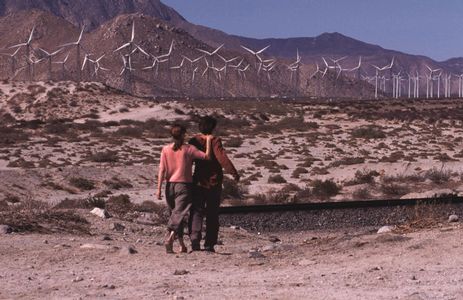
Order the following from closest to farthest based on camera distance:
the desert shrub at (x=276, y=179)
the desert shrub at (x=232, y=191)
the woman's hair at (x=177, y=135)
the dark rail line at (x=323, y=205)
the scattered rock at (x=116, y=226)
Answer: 1. the woman's hair at (x=177, y=135)
2. the scattered rock at (x=116, y=226)
3. the dark rail line at (x=323, y=205)
4. the desert shrub at (x=232, y=191)
5. the desert shrub at (x=276, y=179)

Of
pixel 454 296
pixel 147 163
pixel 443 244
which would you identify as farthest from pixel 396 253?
pixel 147 163

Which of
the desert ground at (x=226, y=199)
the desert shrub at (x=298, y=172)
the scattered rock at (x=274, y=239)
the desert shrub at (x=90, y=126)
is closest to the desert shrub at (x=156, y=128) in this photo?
the desert ground at (x=226, y=199)

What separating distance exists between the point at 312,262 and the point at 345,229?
10187 millimetres

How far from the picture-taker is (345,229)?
22031 mm

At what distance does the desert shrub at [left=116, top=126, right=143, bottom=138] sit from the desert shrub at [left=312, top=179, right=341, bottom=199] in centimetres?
2879

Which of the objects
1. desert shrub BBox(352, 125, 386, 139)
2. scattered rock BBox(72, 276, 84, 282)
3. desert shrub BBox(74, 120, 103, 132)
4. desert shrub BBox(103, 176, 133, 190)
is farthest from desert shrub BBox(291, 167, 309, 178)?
scattered rock BBox(72, 276, 84, 282)

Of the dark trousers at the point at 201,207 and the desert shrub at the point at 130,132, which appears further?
the desert shrub at the point at 130,132

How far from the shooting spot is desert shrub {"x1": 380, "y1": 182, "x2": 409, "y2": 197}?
3262 cm

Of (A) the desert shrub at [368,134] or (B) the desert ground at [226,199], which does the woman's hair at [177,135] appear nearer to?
(B) the desert ground at [226,199]

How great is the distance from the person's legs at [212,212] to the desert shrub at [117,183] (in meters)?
Answer: 20.5

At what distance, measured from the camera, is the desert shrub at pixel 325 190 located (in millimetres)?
31638

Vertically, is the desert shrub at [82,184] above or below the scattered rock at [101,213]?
below

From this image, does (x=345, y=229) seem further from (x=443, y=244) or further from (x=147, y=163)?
(x=147, y=163)

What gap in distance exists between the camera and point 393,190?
33.0m
